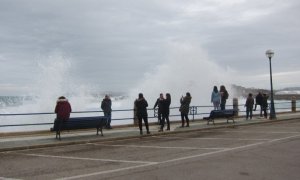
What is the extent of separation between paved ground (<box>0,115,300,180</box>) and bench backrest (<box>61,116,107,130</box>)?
0.94m

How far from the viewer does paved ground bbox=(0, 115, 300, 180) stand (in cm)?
856

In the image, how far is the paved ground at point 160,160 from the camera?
856cm

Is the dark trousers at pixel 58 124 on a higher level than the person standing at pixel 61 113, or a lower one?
lower

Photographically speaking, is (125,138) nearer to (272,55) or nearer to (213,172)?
(213,172)

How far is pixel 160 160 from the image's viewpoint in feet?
34.1

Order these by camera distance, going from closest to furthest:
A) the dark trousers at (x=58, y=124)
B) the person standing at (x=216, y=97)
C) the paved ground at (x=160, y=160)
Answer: the paved ground at (x=160, y=160), the dark trousers at (x=58, y=124), the person standing at (x=216, y=97)

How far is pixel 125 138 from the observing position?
16438mm

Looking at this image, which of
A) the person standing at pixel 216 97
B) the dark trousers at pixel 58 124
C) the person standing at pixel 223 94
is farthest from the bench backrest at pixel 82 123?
the person standing at pixel 223 94

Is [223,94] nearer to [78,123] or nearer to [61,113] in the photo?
[78,123]

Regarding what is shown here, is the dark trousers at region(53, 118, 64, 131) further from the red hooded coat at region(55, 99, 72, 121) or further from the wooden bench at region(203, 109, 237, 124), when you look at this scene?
the wooden bench at region(203, 109, 237, 124)

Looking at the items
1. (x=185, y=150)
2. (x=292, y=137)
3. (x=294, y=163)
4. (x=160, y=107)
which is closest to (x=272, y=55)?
(x=160, y=107)

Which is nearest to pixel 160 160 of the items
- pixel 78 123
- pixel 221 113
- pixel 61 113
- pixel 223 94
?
pixel 61 113

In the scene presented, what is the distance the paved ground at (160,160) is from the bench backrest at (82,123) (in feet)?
3.07

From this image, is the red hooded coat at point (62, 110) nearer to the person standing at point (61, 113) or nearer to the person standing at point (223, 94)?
the person standing at point (61, 113)
